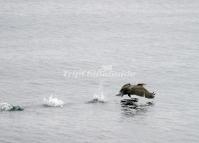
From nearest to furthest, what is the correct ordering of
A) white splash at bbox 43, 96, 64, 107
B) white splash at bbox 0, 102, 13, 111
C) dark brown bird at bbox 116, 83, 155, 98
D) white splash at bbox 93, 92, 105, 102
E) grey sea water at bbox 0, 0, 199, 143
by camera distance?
1. grey sea water at bbox 0, 0, 199, 143
2. white splash at bbox 0, 102, 13, 111
3. white splash at bbox 43, 96, 64, 107
4. dark brown bird at bbox 116, 83, 155, 98
5. white splash at bbox 93, 92, 105, 102

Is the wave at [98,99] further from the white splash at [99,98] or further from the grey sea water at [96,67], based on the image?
the grey sea water at [96,67]

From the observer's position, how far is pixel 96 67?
103 metres

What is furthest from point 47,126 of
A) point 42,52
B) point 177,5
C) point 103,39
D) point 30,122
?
point 177,5

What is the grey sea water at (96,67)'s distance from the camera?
70.4m

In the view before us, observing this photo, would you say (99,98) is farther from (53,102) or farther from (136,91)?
(53,102)

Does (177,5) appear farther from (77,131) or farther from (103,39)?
(77,131)

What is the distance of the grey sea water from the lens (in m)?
70.4

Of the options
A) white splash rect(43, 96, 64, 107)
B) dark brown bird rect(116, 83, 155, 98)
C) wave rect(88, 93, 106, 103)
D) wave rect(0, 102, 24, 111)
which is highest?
dark brown bird rect(116, 83, 155, 98)

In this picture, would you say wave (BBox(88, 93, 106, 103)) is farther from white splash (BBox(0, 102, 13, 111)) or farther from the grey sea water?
white splash (BBox(0, 102, 13, 111))

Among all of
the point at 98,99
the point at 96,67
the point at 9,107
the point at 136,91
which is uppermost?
the point at 96,67

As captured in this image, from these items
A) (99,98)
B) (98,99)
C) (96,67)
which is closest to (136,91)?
(99,98)

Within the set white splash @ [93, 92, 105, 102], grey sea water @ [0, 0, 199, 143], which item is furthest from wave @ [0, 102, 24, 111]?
white splash @ [93, 92, 105, 102]

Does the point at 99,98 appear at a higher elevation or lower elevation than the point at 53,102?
higher

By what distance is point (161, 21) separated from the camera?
524ft
